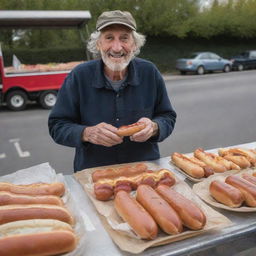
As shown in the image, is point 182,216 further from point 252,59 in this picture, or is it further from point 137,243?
point 252,59

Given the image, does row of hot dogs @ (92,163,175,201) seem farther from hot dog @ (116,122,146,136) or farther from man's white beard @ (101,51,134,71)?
man's white beard @ (101,51,134,71)

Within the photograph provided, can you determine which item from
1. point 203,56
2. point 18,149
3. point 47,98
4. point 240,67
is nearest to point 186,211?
point 18,149

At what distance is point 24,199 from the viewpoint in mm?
1729

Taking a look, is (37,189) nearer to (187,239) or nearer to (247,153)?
(187,239)

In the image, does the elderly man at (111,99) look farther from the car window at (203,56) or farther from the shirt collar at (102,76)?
the car window at (203,56)

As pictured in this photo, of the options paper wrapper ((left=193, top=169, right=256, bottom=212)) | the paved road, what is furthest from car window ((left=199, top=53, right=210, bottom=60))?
paper wrapper ((left=193, top=169, right=256, bottom=212))

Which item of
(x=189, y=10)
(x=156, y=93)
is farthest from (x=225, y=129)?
(x=189, y=10)

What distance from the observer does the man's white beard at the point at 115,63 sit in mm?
2559

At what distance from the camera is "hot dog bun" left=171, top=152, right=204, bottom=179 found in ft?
7.43

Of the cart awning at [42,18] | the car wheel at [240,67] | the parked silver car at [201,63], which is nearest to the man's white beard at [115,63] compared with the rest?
the cart awning at [42,18]

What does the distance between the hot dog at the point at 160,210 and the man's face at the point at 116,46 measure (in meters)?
1.15

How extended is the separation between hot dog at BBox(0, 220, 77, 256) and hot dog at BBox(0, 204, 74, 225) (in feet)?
0.21

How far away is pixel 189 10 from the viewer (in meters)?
29.6

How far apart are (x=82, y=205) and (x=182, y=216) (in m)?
0.65
